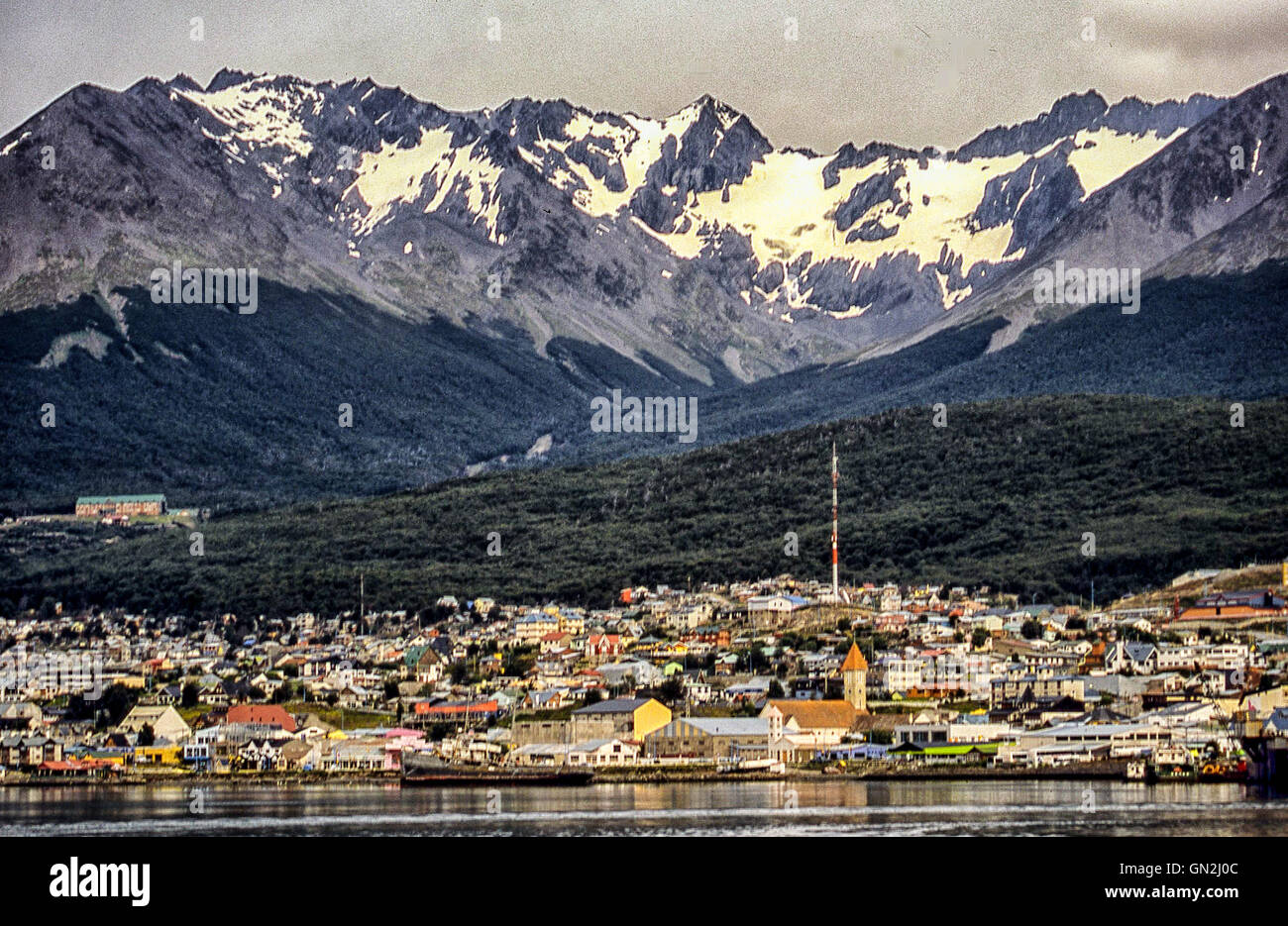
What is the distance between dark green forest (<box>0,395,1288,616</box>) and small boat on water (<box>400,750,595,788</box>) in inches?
1810

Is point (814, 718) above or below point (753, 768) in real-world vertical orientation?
above

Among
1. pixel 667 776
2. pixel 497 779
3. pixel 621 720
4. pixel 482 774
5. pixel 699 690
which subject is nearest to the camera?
pixel 667 776

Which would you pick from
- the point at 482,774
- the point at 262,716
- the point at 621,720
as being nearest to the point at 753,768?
the point at 621,720

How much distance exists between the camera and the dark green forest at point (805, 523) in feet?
379

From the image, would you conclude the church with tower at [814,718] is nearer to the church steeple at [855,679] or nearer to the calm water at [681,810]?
the church steeple at [855,679]

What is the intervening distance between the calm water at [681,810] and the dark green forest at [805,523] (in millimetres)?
49892

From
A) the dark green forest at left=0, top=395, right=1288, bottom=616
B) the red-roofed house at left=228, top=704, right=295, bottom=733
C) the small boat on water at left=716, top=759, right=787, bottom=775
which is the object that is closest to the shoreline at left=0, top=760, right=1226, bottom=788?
the small boat on water at left=716, top=759, right=787, bottom=775

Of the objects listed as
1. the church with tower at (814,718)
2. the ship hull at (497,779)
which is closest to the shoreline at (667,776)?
the ship hull at (497,779)

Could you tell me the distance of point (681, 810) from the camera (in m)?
49.5

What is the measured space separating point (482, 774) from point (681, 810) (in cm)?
1423

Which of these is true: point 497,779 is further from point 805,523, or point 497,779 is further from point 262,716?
point 805,523

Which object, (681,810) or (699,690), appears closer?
(681,810)

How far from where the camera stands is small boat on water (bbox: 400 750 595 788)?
60.6 meters

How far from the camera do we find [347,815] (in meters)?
50.3
